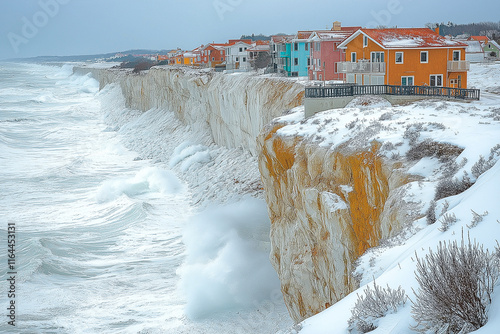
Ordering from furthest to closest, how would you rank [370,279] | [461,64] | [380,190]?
[461,64] < [380,190] < [370,279]

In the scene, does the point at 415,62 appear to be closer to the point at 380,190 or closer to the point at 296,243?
the point at 296,243

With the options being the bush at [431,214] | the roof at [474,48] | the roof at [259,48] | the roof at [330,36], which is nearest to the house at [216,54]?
the roof at [259,48]

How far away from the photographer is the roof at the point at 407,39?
29.9 m

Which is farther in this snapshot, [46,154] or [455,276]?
[46,154]

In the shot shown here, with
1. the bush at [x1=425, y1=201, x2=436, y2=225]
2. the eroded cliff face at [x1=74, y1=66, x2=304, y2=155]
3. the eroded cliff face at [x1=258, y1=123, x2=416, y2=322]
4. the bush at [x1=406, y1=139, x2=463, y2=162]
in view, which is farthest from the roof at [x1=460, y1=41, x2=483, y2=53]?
the bush at [x1=425, y1=201, x2=436, y2=225]

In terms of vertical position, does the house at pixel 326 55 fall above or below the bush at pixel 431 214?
above

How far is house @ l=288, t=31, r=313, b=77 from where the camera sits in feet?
165

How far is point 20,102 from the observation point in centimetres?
11794

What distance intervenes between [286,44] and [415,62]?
2400 centimetres

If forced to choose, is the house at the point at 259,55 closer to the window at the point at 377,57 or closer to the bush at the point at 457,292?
the window at the point at 377,57

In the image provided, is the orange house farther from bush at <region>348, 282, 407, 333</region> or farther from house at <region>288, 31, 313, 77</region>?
bush at <region>348, 282, 407, 333</region>

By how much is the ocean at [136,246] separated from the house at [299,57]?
1060 cm

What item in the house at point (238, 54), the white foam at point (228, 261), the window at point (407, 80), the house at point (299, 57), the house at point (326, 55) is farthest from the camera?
the house at point (238, 54)

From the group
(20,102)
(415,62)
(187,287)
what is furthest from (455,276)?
(20,102)
